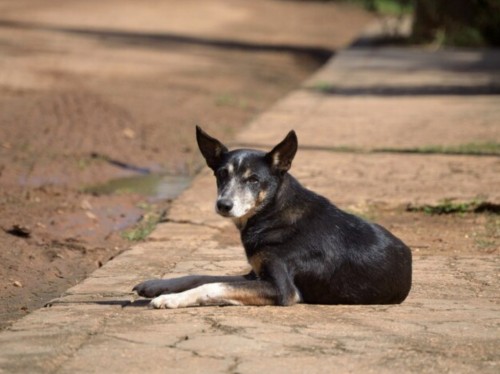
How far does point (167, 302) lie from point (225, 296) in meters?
0.31

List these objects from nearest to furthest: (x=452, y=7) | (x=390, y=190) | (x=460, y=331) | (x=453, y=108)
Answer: (x=460, y=331) < (x=390, y=190) < (x=453, y=108) < (x=452, y=7)

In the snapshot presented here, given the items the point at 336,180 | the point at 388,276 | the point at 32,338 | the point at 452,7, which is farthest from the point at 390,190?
the point at 452,7

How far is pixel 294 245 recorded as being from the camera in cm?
658

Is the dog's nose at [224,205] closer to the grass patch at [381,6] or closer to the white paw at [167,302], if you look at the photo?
the white paw at [167,302]

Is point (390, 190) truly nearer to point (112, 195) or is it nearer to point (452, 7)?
point (112, 195)

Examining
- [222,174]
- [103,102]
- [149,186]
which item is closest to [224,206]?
[222,174]

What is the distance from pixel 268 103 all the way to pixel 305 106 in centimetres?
146


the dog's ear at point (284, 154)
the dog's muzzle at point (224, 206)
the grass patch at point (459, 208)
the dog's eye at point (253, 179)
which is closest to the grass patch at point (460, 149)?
the grass patch at point (459, 208)

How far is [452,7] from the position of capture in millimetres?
20750

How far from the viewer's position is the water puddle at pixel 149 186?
10.7 metres

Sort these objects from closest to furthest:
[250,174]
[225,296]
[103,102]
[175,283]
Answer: [225,296] → [250,174] → [175,283] → [103,102]

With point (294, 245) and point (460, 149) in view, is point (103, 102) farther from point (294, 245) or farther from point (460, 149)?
point (294, 245)

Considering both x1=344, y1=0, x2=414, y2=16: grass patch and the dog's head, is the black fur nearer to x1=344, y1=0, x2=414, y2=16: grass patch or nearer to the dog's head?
the dog's head

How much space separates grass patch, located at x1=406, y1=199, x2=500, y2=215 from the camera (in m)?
9.52
